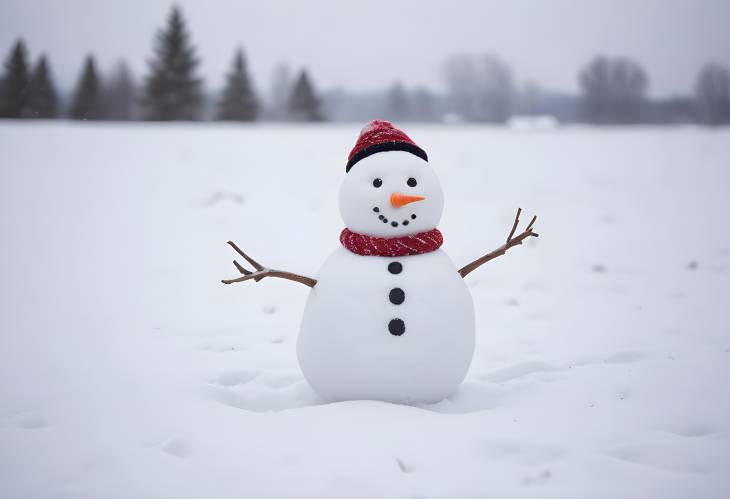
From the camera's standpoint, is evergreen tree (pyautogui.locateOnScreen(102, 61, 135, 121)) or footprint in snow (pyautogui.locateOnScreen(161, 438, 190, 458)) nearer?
footprint in snow (pyautogui.locateOnScreen(161, 438, 190, 458))

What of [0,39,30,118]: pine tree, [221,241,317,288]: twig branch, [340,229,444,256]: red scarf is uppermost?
[0,39,30,118]: pine tree

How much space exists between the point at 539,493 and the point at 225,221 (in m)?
6.76

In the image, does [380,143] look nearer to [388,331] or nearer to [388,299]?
[388,299]

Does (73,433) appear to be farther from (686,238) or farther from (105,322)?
(686,238)

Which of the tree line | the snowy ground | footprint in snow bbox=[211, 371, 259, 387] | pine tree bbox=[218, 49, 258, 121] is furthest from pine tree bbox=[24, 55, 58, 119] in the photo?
footprint in snow bbox=[211, 371, 259, 387]

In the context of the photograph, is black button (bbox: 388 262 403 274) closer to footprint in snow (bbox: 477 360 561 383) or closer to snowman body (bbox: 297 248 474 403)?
snowman body (bbox: 297 248 474 403)

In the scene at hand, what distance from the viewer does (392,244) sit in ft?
10.5

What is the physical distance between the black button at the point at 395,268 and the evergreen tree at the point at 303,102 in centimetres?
2631

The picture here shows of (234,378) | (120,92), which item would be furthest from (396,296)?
(120,92)

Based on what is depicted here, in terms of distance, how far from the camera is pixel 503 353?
442 centimetres

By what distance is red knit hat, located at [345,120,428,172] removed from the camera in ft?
10.9

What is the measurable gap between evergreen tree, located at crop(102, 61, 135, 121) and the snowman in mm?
38398

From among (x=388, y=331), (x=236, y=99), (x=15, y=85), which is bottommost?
(x=388, y=331)

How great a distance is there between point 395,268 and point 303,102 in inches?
1066
